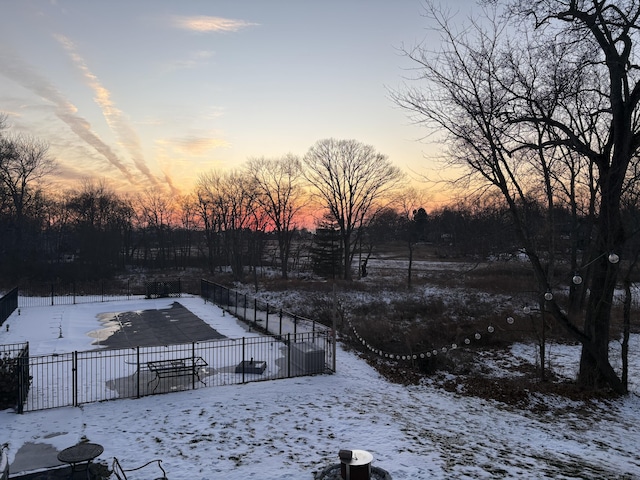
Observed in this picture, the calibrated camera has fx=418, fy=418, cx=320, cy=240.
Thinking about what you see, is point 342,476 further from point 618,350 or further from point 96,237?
point 96,237

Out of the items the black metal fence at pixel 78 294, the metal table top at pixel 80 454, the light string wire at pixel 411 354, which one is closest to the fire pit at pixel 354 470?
the metal table top at pixel 80 454

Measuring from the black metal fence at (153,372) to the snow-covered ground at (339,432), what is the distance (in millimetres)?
688

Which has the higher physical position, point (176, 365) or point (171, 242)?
point (171, 242)

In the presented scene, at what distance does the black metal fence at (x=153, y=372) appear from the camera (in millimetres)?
11094

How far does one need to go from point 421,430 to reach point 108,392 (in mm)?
8359

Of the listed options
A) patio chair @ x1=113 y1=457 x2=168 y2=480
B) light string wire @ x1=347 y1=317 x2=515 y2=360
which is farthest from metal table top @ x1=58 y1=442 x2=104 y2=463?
light string wire @ x1=347 y1=317 x2=515 y2=360

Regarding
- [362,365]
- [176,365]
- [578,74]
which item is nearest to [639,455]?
[362,365]

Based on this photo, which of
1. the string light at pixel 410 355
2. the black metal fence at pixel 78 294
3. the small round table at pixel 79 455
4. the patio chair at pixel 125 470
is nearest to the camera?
the small round table at pixel 79 455

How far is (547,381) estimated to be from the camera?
46.1 feet

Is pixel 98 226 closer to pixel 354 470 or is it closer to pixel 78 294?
pixel 78 294

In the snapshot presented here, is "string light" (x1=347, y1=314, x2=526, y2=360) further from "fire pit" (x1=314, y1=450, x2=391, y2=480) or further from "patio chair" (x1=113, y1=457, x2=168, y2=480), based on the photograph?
"patio chair" (x1=113, y1=457, x2=168, y2=480)

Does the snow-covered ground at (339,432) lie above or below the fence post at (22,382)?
below

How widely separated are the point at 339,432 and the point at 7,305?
871 inches

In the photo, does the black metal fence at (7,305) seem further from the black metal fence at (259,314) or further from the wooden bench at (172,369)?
the wooden bench at (172,369)
